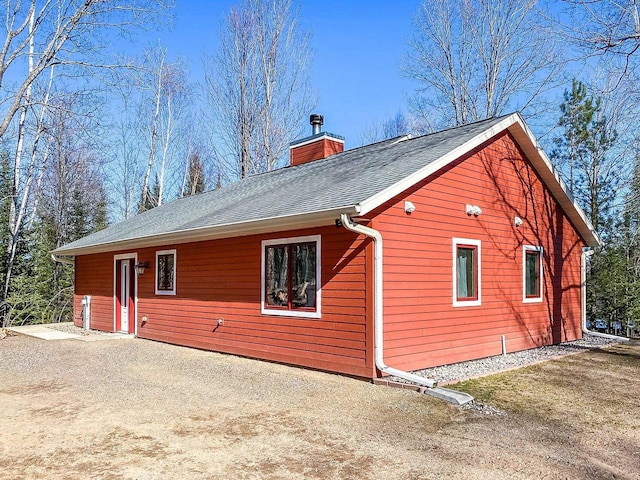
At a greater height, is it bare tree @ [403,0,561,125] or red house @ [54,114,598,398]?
bare tree @ [403,0,561,125]

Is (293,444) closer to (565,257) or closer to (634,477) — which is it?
(634,477)

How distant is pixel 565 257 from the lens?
1146 centimetres

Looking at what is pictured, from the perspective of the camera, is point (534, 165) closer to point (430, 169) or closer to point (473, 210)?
point (473, 210)

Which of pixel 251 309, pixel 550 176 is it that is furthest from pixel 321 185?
pixel 550 176

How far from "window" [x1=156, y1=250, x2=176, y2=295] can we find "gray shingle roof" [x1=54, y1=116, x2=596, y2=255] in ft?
2.06

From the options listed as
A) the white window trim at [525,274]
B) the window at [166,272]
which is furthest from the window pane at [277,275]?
the white window trim at [525,274]

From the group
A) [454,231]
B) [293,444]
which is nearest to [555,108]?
[454,231]

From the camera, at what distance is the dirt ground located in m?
3.84

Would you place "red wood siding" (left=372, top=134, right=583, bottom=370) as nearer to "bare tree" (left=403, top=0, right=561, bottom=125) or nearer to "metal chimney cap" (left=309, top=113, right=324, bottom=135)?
"metal chimney cap" (left=309, top=113, right=324, bottom=135)

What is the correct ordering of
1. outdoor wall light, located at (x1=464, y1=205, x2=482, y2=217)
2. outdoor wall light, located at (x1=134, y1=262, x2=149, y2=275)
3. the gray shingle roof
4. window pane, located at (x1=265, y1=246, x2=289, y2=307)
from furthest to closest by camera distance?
outdoor wall light, located at (x1=134, y1=262, x2=149, y2=275) → outdoor wall light, located at (x1=464, y1=205, x2=482, y2=217) → window pane, located at (x1=265, y1=246, x2=289, y2=307) → the gray shingle roof

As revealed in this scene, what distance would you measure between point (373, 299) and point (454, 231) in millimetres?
2472

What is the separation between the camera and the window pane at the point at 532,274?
33.5 ft

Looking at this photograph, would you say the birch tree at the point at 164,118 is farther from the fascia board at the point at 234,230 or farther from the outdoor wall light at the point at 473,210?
the outdoor wall light at the point at 473,210

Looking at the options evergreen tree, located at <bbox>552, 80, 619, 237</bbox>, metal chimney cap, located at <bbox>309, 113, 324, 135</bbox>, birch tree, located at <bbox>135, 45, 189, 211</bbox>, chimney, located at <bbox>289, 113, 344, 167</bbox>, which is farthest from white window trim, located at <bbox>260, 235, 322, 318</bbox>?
birch tree, located at <bbox>135, 45, 189, 211</bbox>
